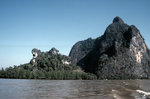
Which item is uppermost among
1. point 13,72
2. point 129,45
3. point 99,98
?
point 129,45

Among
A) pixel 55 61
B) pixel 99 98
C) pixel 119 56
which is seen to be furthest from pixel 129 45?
pixel 99 98

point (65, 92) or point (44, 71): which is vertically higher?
point (44, 71)

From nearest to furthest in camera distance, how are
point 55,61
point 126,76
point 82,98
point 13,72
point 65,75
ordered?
point 82,98
point 13,72
point 65,75
point 126,76
point 55,61

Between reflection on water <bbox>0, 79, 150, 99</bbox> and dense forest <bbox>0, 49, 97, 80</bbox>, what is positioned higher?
dense forest <bbox>0, 49, 97, 80</bbox>

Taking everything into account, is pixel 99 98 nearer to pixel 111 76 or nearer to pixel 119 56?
pixel 111 76

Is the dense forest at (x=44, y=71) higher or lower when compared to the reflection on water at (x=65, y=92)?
higher

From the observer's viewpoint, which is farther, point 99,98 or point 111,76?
point 111,76

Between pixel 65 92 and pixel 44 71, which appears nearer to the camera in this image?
pixel 65 92

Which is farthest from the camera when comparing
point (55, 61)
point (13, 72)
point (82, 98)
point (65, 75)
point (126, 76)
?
point (55, 61)

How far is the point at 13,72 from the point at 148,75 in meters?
136

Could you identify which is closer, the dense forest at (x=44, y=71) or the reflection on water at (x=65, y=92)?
the reflection on water at (x=65, y=92)

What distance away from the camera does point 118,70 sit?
7264 inches

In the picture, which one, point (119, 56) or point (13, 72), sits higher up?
point (119, 56)

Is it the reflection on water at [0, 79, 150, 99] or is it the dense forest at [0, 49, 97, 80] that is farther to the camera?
the dense forest at [0, 49, 97, 80]
